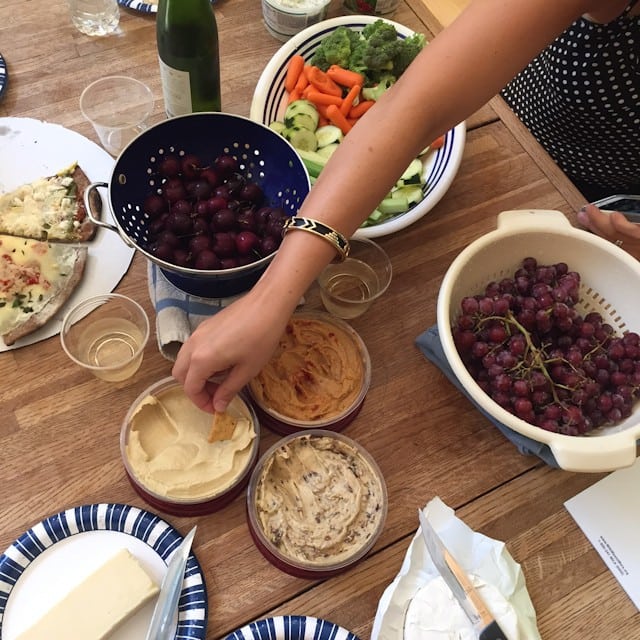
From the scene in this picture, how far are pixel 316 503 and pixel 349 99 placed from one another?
2.87 feet

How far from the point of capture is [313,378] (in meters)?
1.00

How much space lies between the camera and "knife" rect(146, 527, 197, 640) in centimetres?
79

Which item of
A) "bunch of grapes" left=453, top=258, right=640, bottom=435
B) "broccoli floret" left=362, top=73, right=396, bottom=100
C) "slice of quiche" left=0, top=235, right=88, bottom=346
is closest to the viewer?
"bunch of grapes" left=453, top=258, right=640, bottom=435

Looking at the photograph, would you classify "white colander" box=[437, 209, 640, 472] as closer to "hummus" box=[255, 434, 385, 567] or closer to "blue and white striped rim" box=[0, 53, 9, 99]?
"hummus" box=[255, 434, 385, 567]

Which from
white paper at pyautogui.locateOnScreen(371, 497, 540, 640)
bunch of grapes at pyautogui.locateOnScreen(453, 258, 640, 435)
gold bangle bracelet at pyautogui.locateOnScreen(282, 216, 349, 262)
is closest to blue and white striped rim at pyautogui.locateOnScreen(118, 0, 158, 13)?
gold bangle bracelet at pyautogui.locateOnScreen(282, 216, 349, 262)

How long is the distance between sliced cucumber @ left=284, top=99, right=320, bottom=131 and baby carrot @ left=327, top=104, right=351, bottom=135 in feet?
0.11

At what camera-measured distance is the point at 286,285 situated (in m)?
0.84

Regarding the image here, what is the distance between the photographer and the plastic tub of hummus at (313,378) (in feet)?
3.16

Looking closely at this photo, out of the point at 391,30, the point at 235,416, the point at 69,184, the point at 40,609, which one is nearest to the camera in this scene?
the point at 40,609

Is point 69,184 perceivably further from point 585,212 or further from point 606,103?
point 606,103

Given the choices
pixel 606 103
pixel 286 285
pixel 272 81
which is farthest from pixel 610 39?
pixel 286 285

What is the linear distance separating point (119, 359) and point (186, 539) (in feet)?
1.10

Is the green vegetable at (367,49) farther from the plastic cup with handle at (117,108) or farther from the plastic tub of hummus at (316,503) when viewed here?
the plastic tub of hummus at (316,503)

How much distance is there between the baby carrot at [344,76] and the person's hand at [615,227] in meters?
0.56
